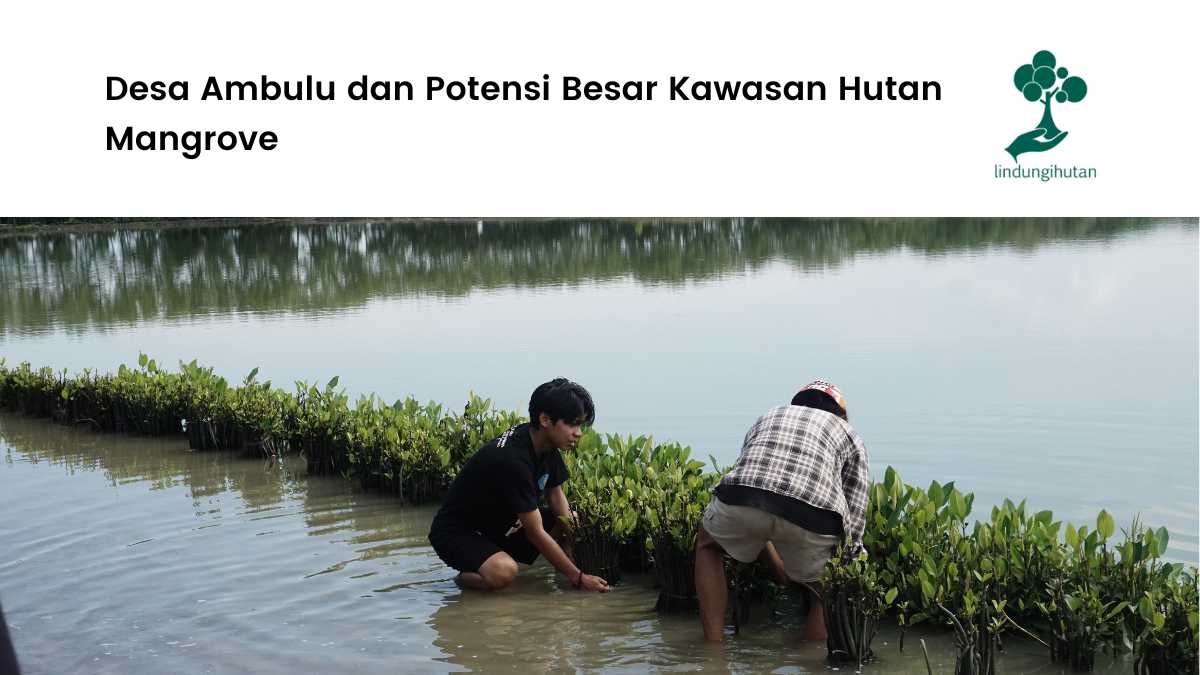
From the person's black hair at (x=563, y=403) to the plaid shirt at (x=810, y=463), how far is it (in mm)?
966

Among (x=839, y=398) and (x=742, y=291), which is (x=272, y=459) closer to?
(x=839, y=398)

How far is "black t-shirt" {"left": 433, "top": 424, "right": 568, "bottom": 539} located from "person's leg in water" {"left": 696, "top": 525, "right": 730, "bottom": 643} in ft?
3.34

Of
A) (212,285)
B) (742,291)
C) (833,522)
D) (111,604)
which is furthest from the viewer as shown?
(212,285)

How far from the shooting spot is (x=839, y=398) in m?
5.67

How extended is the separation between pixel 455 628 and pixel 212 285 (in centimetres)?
2187

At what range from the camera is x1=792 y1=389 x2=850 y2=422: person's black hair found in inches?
222

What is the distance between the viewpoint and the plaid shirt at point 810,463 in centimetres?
538

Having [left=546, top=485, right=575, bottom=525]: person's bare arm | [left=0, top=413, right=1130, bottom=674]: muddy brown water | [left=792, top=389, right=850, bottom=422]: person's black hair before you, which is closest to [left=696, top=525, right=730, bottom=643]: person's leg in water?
[left=0, top=413, right=1130, bottom=674]: muddy brown water

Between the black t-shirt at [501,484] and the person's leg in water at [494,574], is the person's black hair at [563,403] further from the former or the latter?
the person's leg in water at [494,574]

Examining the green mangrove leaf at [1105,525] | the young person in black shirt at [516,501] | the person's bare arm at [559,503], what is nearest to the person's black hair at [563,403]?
the young person in black shirt at [516,501]

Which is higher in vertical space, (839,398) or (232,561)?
(839,398)

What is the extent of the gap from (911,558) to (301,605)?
330 cm

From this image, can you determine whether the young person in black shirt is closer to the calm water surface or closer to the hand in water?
the hand in water
